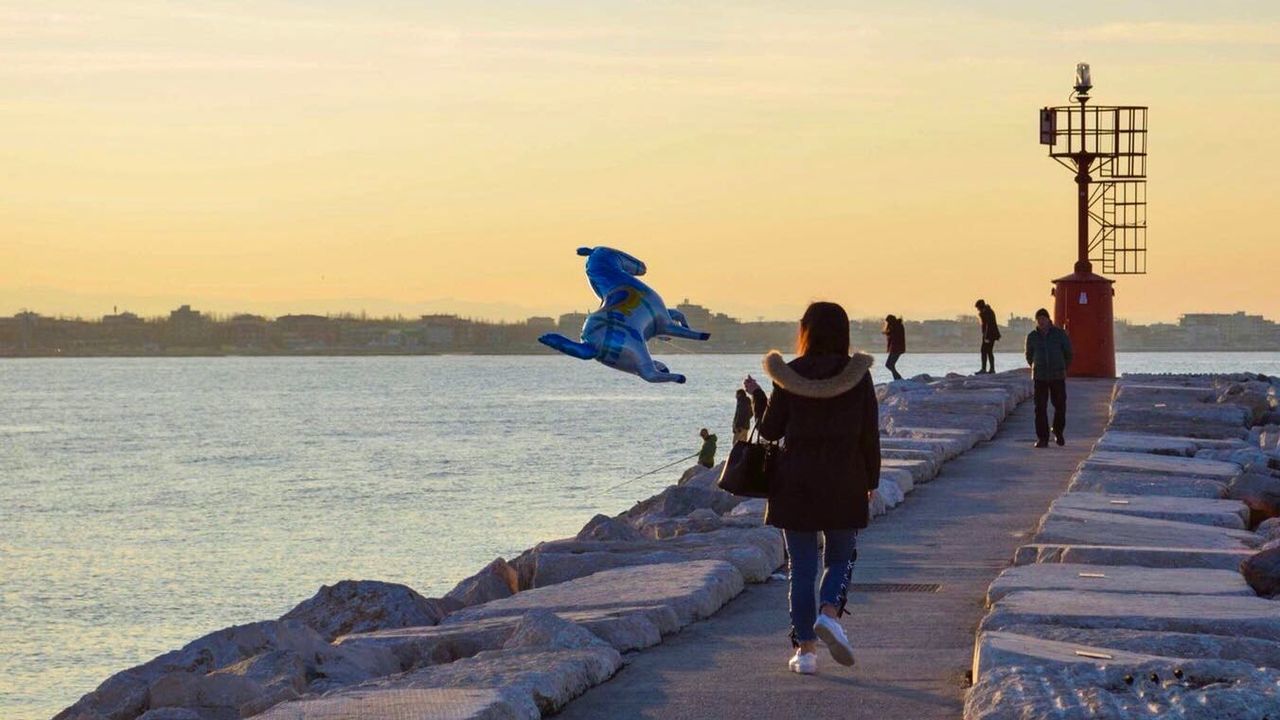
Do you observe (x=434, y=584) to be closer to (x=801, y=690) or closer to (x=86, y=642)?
(x=86, y=642)

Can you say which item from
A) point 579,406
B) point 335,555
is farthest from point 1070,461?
point 579,406

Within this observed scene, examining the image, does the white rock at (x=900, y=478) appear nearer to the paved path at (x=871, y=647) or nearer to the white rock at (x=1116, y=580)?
the paved path at (x=871, y=647)

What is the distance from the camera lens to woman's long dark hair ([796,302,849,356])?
673 cm

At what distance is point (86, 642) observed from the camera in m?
20.9

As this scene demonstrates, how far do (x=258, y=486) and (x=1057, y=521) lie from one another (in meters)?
39.2

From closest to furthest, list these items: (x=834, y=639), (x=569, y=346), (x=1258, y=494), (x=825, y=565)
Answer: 1. (x=834, y=639)
2. (x=825, y=565)
3. (x=569, y=346)
4. (x=1258, y=494)

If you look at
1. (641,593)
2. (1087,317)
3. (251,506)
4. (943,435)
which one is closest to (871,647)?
(641,593)

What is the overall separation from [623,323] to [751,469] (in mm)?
2916

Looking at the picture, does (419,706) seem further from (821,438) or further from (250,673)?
(250,673)

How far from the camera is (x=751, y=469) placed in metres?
6.78

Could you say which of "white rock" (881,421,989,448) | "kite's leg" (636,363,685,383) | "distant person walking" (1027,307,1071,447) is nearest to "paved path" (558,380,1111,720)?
"kite's leg" (636,363,685,383)

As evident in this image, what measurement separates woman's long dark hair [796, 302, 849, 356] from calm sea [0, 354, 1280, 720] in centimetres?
1198

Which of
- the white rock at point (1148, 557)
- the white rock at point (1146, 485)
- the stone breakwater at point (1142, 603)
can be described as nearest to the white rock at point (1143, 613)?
the stone breakwater at point (1142, 603)

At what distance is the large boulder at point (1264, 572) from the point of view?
7840mm
